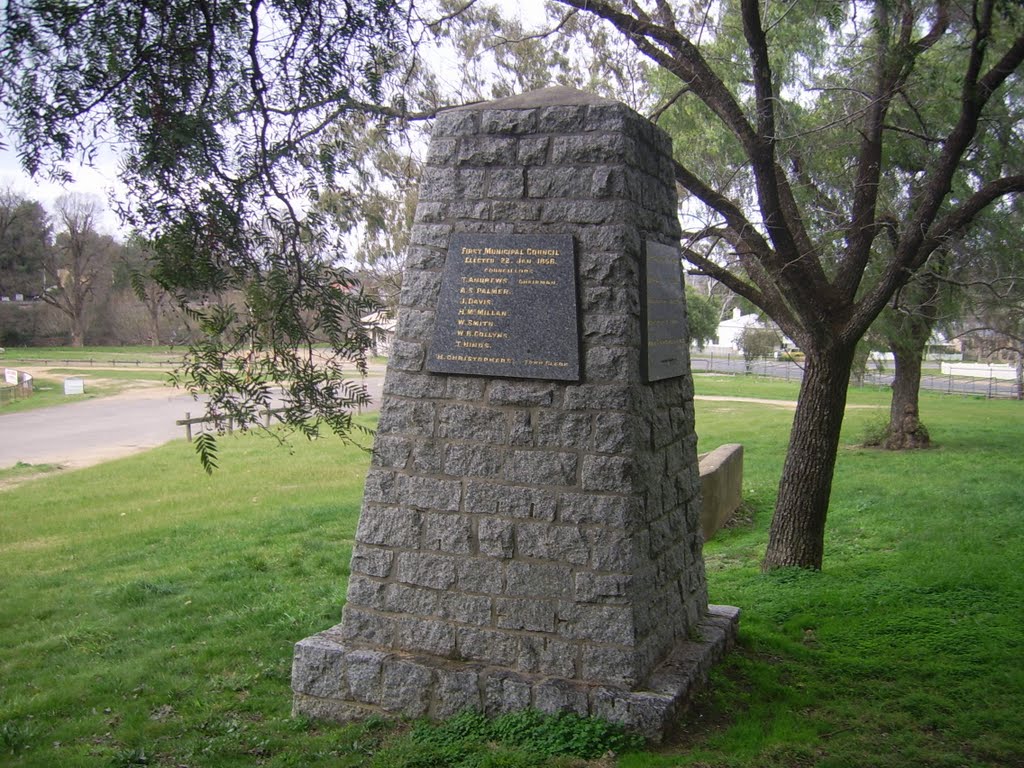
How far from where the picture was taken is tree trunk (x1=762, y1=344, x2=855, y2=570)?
25.3ft

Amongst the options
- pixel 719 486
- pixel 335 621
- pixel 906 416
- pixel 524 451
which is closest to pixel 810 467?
pixel 719 486

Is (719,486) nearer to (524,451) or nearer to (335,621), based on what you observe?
(335,621)

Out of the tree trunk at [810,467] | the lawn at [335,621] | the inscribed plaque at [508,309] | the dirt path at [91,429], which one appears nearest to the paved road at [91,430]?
the dirt path at [91,429]

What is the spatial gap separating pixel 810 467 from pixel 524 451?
13.1 ft

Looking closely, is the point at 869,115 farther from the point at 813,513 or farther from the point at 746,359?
the point at 746,359

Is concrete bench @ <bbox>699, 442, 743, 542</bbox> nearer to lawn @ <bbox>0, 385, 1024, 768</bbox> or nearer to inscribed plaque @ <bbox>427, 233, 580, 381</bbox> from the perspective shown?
lawn @ <bbox>0, 385, 1024, 768</bbox>

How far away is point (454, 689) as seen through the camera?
4680 millimetres

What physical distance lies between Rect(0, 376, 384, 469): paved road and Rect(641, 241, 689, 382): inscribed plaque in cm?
1579

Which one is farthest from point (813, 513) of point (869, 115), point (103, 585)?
point (103, 585)

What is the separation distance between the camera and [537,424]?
4711 mm

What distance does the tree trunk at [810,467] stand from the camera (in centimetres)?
770

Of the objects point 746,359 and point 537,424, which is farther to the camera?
point 746,359

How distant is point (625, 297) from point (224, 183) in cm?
228

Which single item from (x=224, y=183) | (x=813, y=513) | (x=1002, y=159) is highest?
(x=1002, y=159)
